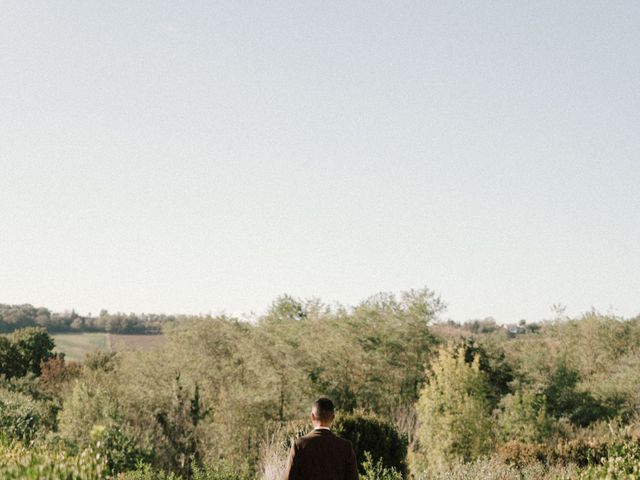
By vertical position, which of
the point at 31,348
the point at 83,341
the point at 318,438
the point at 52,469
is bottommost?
the point at 83,341

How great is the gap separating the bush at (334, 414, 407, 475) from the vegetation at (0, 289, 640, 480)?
6cm

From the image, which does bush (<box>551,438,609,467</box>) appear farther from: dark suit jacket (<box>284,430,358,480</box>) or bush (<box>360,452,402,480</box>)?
dark suit jacket (<box>284,430,358,480</box>)

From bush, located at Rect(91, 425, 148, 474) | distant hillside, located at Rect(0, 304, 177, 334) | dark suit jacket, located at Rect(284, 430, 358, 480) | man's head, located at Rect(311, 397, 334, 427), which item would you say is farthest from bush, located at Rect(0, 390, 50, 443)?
distant hillside, located at Rect(0, 304, 177, 334)

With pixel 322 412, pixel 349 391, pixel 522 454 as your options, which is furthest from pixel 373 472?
pixel 349 391

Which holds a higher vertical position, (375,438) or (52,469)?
(52,469)

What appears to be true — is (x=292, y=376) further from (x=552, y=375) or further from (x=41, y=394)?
(x=41, y=394)

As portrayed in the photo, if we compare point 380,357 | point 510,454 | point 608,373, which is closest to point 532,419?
point 380,357

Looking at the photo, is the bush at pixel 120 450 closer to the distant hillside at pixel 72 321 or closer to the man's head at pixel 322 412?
the man's head at pixel 322 412

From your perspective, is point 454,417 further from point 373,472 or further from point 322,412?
point 322,412

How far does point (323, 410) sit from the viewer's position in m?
5.71

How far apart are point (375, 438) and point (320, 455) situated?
416 inches

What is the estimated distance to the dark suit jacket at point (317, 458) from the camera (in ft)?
18.5

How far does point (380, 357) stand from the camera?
33562mm

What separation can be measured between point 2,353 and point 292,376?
3320cm
